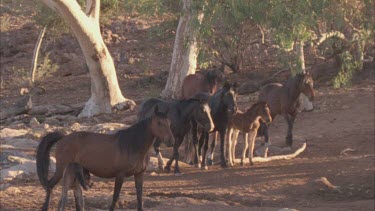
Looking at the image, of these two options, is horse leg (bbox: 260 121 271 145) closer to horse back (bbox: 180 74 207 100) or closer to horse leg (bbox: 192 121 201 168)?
horse back (bbox: 180 74 207 100)

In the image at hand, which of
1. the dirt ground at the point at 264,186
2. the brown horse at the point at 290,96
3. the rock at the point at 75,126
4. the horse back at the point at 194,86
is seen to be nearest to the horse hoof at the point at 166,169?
the dirt ground at the point at 264,186

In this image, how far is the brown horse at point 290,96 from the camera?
19125 mm

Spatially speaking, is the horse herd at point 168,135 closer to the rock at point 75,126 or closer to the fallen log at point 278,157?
the fallen log at point 278,157

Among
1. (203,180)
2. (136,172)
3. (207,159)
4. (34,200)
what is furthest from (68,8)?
(136,172)

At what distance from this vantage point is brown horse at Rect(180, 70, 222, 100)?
18.6m

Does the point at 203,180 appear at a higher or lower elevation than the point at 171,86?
lower

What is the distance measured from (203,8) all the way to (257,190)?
343 cm

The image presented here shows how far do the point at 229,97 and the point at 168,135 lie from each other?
5.20m

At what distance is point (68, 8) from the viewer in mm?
21828

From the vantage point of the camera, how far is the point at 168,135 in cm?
1093

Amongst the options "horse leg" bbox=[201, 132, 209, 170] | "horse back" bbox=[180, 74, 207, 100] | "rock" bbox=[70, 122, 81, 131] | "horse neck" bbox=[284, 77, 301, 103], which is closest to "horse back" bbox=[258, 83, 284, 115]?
"horse neck" bbox=[284, 77, 301, 103]

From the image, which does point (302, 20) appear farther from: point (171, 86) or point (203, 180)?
point (171, 86)

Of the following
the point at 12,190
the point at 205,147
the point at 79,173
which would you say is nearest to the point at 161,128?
the point at 79,173

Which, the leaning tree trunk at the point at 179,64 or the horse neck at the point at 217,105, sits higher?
the leaning tree trunk at the point at 179,64
